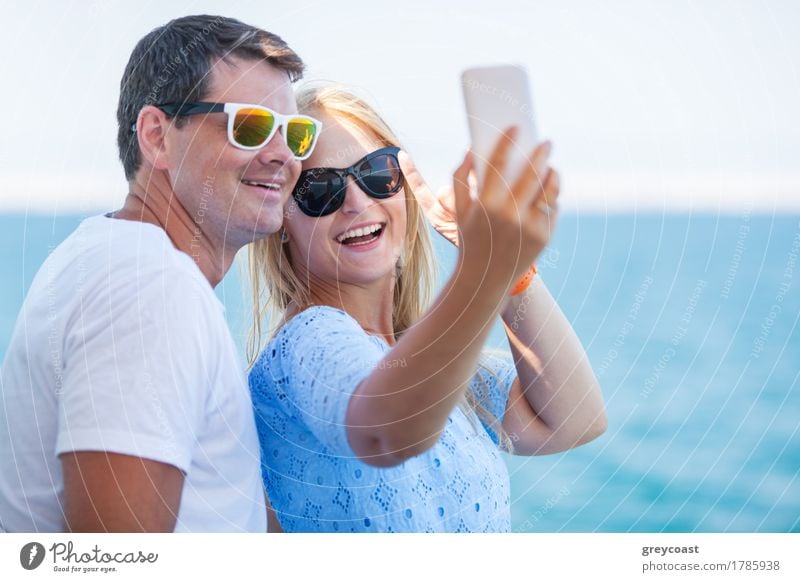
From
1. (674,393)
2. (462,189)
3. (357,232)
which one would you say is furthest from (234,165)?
(674,393)

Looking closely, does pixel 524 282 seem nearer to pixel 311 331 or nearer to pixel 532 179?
pixel 311 331

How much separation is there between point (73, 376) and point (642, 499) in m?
3.22

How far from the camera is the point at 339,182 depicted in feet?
3.38

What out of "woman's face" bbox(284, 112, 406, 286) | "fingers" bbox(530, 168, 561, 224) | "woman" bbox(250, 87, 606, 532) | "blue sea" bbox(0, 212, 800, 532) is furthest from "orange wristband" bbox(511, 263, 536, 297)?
"fingers" bbox(530, 168, 561, 224)

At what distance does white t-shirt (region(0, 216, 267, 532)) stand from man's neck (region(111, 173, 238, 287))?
1.8 inches

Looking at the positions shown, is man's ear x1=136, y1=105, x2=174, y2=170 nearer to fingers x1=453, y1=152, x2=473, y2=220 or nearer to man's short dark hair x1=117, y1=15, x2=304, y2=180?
man's short dark hair x1=117, y1=15, x2=304, y2=180

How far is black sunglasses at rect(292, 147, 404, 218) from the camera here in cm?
103

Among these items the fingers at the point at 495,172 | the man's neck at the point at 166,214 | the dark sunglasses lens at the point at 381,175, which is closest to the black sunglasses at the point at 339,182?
the dark sunglasses lens at the point at 381,175

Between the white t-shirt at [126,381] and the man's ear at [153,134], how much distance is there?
0.10m

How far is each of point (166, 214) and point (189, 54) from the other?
0.17 meters

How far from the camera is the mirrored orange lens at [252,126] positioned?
100cm
